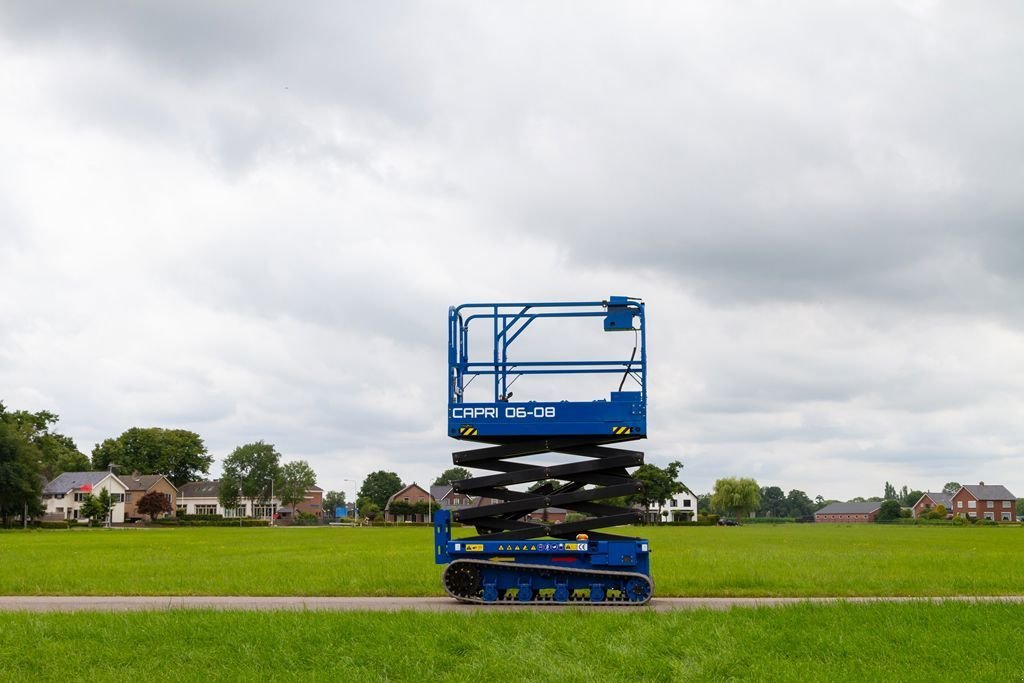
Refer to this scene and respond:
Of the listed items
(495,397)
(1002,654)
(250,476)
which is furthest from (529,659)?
(250,476)

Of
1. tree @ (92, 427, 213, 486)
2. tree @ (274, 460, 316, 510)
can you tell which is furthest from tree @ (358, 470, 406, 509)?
tree @ (92, 427, 213, 486)

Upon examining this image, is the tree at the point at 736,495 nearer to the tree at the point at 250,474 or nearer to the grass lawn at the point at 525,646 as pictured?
the tree at the point at 250,474

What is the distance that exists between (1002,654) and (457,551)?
9516mm

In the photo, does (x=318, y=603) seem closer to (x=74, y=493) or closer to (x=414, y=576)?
(x=414, y=576)

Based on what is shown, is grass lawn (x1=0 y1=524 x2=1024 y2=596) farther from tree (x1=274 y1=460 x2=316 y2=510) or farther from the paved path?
tree (x1=274 y1=460 x2=316 y2=510)

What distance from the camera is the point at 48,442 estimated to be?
13488cm

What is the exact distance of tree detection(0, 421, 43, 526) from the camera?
9438cm

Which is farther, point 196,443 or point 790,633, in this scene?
point 196,443

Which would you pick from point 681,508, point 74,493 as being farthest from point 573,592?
point 681,508

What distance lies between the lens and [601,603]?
1788 cm

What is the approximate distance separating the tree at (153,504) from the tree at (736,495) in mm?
96046

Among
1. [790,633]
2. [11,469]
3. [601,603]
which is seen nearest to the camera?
[790,633]

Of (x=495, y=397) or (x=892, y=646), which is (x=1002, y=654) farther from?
(x=495, y=397)

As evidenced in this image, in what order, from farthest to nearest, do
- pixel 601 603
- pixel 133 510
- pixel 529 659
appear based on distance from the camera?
pixel 133 510 → pixel 601 603 → pixel 529 659
